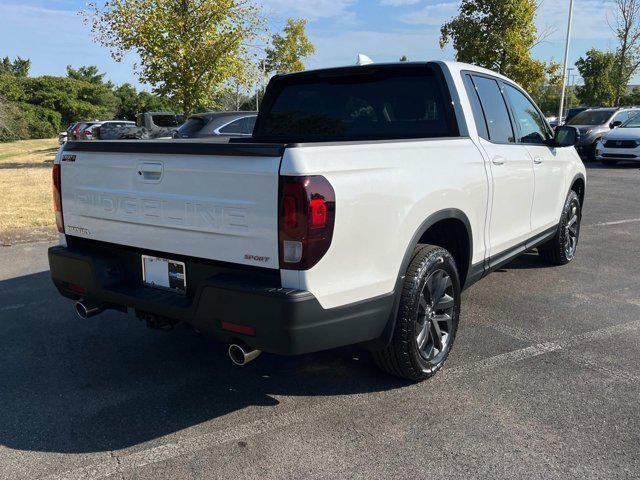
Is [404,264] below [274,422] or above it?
above

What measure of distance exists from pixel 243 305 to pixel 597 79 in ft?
150

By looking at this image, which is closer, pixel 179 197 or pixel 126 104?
pixel 179 197

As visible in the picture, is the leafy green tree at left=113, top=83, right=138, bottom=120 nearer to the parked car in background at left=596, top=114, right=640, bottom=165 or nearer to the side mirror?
the parked car in background at left=596, top=114, right=640, bottom=165

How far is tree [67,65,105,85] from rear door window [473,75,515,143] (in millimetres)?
72784

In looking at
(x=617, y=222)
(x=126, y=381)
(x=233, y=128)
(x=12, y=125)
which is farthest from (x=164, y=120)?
(x=12, y=125)

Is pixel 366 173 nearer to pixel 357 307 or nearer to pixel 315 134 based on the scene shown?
pixel 357 307

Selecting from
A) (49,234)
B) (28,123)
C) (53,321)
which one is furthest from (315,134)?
(28,123)

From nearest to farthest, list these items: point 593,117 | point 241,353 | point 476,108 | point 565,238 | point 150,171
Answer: point 241,353, point 150,171, point 476,108, point 565,238, point 593,117

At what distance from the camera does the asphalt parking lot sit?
2.68 metres

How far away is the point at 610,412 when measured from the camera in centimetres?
312

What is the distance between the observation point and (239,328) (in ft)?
9.00

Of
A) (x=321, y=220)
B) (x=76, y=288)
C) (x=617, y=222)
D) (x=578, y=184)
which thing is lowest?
(x=617, y=222)

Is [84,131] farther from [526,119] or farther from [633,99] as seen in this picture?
[633,99]

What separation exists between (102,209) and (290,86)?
2.02 metres
